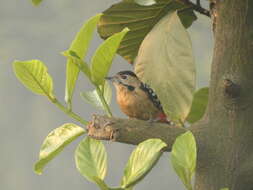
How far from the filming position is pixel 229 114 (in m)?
0.48

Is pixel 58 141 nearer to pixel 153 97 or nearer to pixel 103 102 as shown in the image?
pixel 103 102

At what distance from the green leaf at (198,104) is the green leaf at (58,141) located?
19 centimetres

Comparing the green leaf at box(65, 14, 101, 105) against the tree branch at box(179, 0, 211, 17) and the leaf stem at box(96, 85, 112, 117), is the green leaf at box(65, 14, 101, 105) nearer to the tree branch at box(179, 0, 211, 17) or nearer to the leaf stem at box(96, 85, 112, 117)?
the leaf stem at box(96, 85, 112, 117)

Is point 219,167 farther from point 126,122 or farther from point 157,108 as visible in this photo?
point 157,108

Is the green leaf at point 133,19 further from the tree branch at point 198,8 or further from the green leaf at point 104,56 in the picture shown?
the green leaf at point 104,56

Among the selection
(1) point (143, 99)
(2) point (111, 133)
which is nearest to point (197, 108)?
(1) point (143, 99)

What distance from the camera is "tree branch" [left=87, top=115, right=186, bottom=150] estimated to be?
0.45 m

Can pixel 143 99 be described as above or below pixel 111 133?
below

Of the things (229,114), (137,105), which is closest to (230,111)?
(229,114)

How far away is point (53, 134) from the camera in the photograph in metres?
0.46

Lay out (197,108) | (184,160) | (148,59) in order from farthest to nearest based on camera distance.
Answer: (197,108)
(148,59)
(184,160)

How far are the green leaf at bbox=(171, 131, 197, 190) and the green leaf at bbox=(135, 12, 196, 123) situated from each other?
9cm

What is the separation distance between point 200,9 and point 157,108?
0.19 meters

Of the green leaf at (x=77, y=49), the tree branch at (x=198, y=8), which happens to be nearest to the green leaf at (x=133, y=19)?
the tree branch at (x=198, y=8)
